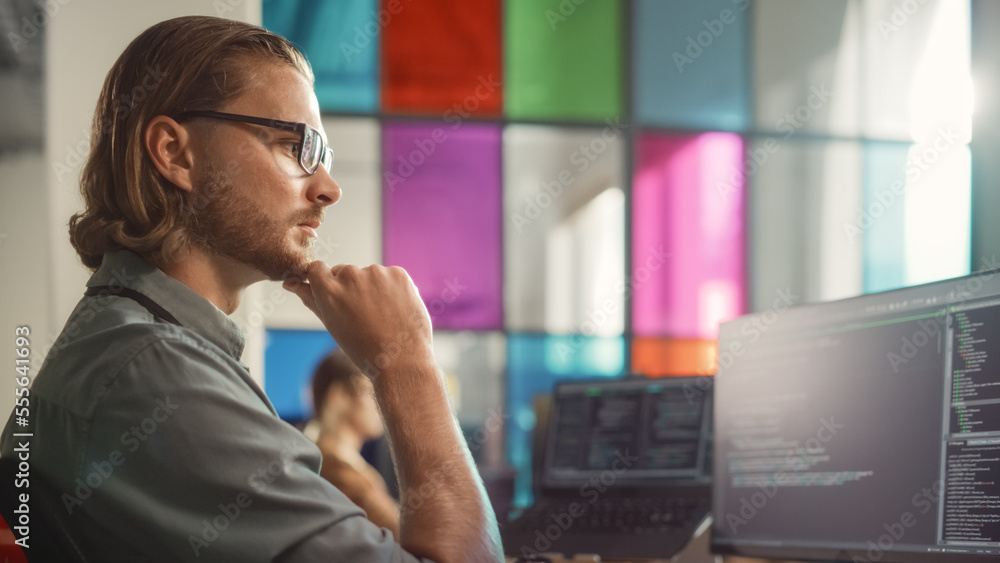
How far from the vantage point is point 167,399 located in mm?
929

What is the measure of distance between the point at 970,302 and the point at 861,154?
434cm

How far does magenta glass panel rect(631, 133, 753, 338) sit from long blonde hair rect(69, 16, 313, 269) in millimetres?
3654

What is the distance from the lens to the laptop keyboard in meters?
1.58

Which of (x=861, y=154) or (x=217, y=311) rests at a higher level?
(x=861, y=154)

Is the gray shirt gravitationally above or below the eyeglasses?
below

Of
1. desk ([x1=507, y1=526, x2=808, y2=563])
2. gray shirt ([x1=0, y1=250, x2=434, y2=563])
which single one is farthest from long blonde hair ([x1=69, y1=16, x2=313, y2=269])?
desk ([x1=507, y1=526, x2=808, y2=563])

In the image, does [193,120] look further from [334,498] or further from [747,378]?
[747,378]

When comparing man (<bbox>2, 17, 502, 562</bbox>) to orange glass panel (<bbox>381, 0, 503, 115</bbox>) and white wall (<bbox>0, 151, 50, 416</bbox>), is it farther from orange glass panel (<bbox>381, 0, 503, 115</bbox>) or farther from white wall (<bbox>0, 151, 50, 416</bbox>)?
orange glass panel (<bbox>381, 0, 503, 115</bbox>)

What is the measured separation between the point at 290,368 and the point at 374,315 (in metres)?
3.22

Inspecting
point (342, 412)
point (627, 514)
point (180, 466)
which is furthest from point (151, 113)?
point (342, 412)

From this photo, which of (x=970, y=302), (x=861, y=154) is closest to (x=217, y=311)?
(x=970, y=302)

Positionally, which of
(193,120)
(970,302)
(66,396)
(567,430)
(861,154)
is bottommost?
(567,430)

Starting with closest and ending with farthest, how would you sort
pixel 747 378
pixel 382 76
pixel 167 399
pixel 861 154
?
1. pixel 167 399
2. pixel 747 378
3. pixel 382 76
4. pixel 861 154

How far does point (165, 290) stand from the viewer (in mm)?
1157
